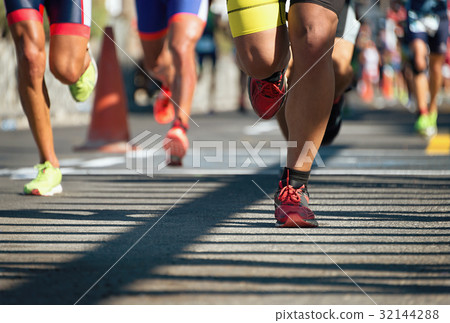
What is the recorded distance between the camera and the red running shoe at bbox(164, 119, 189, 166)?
5.86 metres

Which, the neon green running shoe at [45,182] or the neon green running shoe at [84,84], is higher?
the neon green running shoe at [84,84]

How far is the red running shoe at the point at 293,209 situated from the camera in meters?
3.84

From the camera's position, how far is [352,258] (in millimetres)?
3102

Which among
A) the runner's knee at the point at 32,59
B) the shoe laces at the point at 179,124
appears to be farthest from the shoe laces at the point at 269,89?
the shoe laces at the point at 179,124

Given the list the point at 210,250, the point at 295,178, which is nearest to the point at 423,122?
the point at 295,178

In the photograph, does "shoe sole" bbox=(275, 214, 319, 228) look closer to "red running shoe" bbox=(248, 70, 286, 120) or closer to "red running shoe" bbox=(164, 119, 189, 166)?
"red running shoe" bbox=(248, 70, 286, 120)

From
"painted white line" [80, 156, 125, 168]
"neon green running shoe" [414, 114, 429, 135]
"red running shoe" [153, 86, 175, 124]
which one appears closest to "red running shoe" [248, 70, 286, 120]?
"red running shoe" [153, 86, 175, 124]

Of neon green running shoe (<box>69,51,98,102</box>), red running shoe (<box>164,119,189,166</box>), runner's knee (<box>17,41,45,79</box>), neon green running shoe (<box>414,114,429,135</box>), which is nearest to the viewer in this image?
runner's knee (<box>17,41,45,79</box>)

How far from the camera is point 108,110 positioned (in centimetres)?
866

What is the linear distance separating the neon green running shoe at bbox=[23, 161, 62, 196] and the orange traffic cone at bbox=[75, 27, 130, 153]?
3.17m

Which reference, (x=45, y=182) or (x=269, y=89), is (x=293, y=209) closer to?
(x=269, y=89)

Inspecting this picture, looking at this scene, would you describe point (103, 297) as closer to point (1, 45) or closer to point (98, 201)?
point (98, 201)

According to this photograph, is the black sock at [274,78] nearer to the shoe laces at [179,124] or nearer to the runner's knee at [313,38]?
the runner's knee at [313,38]

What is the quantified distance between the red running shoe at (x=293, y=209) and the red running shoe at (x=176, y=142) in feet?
6.31
